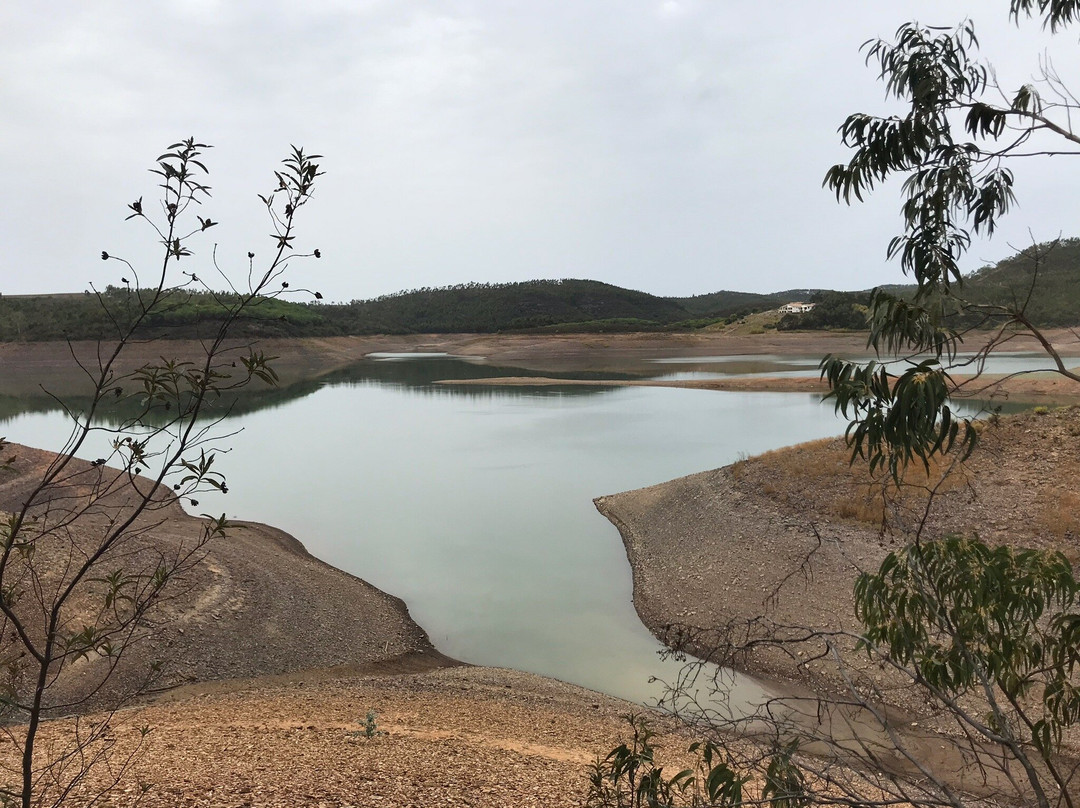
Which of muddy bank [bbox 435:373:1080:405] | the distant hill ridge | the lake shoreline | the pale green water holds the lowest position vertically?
the pale green water

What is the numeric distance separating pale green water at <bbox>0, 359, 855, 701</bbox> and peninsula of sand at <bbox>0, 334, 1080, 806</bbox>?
0.61 metres

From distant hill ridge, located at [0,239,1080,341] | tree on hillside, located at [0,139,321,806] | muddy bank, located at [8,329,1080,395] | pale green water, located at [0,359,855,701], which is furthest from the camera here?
distant hill ridge, located at [0,239,1080,341]

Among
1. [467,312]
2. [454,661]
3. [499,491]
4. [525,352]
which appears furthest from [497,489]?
[467,312]

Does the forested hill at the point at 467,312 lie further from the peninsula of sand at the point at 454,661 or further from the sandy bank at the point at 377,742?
the sandy bank at the point at 377,742

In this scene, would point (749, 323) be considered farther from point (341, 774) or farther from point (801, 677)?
point (341, 774)

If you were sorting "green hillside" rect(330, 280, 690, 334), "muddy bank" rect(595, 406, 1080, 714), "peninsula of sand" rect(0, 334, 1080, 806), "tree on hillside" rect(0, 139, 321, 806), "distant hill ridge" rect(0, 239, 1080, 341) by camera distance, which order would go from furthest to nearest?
"green hillside" rect(330, 280, 690, 334) < "distant hill ridge" rect(0, 239, 1080, 341) < "muddy bank" rect(595, 406, 1080, 714) < "peninsula of sand" rect(0, 334, 1080, 806) < "tree on hillside" rect(0, 139, 321, 806)

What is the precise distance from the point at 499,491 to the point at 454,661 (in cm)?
818

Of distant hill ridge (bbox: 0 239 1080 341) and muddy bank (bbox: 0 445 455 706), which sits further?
distant hill ridge (bbox: 0 239 1080 341)

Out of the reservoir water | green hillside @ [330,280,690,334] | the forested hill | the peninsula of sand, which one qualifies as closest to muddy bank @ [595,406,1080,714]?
the peninsula of sand

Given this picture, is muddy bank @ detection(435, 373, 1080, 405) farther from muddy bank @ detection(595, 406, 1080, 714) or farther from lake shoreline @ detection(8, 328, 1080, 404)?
muddy bank @ detection(595, 406, 1080, 714)

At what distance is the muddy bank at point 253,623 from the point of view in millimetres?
7875

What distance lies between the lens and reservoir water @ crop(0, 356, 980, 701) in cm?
968

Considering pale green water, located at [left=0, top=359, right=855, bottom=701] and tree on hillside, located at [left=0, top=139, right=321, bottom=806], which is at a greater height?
tree on hillside, located at [left=0, top=139, right=321, bottom=806]

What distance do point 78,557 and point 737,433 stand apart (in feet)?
62.3
